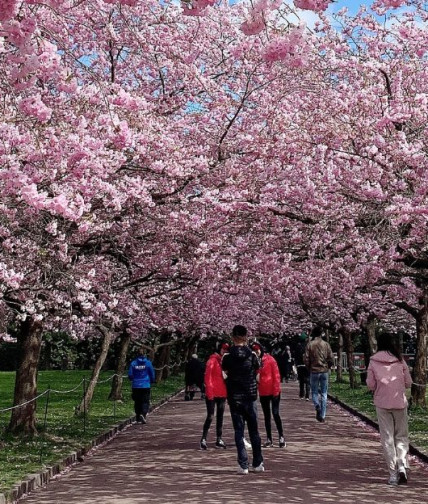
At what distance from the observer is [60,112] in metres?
12.9

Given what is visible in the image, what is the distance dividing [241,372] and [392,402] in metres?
2.10

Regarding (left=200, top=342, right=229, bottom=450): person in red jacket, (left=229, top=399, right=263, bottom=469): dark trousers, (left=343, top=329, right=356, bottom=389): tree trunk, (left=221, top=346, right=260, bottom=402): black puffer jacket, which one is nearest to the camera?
(left=229, top=399, right=263, bottom=469): dark trousers

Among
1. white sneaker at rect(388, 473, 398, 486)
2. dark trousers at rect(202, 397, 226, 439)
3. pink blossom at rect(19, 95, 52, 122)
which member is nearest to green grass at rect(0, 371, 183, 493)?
dark trousers at rect(202, 397, 226, 439)

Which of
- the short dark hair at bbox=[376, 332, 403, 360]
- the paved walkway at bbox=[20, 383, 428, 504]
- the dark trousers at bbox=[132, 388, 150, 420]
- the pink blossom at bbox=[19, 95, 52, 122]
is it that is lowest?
the paved walkway at bbox=[20, 383, 428, 504]

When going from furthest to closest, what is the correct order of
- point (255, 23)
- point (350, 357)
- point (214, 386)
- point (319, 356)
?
point (350, 357) → point (319, 356) → point (214, 386) → point (255, 23)

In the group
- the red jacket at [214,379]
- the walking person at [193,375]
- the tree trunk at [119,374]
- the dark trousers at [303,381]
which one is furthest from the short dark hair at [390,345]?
the walking person at [193,375]

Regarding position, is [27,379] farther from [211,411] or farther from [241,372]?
[241,372]

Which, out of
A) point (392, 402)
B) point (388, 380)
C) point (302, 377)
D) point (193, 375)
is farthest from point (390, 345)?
point (193, 375)

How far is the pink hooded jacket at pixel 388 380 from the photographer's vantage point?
11070 millimetres

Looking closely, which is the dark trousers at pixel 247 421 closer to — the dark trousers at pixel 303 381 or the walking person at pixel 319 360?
the walking person at pixel 319 360

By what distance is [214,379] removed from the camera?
1509 cm

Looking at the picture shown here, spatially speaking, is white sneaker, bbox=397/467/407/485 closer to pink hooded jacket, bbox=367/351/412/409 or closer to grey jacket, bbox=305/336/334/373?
pink hooded jacket, bbox=367/351/412/409

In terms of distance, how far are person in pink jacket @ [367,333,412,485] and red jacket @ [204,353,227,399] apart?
→ 13.4ft

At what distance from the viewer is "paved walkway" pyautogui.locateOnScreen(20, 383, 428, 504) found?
9.83 metres
